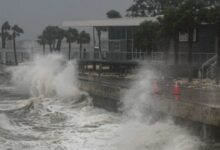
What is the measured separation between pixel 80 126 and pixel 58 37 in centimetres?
4252

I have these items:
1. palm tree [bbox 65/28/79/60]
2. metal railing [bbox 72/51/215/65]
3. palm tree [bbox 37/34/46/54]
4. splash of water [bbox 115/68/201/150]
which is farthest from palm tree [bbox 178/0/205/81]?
palm tree [bbox 37/34/46/54]

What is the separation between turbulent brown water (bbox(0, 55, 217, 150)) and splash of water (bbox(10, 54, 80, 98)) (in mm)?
112

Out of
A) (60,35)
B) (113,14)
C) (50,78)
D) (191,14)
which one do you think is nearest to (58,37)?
(60,35)

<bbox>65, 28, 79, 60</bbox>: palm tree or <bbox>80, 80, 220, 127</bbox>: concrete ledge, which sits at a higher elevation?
<bbox>65, 28, 79, 60</bbox>: palm tree

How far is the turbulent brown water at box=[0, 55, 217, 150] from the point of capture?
14.7 metres

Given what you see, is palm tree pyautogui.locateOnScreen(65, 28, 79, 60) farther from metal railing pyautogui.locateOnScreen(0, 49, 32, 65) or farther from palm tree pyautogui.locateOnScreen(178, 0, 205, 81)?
palm tree pyautogui.locateOnScreen(178, 0, 205, 81)

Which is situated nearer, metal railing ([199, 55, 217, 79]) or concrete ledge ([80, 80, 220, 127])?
concrete ledge ([80, 80, 220, 127])

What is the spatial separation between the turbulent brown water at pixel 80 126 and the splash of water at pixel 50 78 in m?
0.11

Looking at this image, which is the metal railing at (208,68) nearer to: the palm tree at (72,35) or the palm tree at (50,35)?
the palm tree at (72,35)

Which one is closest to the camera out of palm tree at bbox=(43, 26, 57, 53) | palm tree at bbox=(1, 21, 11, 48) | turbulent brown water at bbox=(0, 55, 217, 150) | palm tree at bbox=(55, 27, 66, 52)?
turbulent brown water at bbox=(0, 55, 217, 150)

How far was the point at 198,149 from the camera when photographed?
13.1 meters

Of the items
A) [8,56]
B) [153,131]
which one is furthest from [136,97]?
[8,56]

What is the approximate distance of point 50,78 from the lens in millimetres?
34938

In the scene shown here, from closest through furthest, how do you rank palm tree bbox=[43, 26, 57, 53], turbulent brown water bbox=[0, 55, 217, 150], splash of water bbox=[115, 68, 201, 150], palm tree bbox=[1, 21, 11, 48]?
splash of water bbox=[115, 68, 201, 150] → turbulent brown water bbox=[0, 55, 217, 150] → palm tree bbox=[43, 26, 57, 53] → palm tree bbox=[1, 21, 11, 48]
